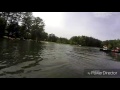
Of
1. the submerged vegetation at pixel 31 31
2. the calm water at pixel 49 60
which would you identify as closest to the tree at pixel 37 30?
the submerged vegetation at pixel 31 31

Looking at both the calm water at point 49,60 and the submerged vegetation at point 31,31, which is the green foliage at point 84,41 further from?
the calm water at point 49,60

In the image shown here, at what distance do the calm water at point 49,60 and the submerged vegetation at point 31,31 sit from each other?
0.12 metres

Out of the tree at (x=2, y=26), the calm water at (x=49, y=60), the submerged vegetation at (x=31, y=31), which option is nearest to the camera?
the calm water at (x=49, y=60)

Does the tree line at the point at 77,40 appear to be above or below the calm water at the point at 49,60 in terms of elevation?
above

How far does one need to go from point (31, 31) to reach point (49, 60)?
2.74ft

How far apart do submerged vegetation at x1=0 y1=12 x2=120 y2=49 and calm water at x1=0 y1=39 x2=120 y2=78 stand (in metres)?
0.12

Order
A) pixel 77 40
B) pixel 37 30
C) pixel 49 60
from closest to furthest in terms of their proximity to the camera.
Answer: pixel 49 60 < pixel 77 40 < pixel 37 30

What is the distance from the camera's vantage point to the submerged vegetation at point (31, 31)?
329 centimetres

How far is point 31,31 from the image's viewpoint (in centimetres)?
354

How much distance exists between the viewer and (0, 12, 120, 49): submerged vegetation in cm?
329

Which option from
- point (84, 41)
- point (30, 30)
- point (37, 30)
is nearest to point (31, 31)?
point (30, 30)

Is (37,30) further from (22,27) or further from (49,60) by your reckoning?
(49,60)

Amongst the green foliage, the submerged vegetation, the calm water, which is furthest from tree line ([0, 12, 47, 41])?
the green foliage
